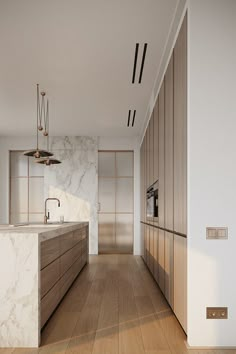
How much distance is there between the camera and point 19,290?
7.77 feet

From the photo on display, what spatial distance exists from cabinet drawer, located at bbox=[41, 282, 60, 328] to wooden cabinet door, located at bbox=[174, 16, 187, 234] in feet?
3.82

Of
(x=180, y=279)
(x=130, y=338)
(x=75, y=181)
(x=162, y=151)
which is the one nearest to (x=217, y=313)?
(x=180, y=279)

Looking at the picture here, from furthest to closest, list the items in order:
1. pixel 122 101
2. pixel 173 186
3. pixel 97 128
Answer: pixel 97 128, pixel 122 101, pixel 173 186

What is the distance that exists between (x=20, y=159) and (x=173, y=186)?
18.1 feet

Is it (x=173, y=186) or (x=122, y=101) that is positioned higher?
(x=122, y=101)

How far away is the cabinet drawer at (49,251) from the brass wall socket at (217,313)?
47.9 inches

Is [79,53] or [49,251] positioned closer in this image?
[49,251]

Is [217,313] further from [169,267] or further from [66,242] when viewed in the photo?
[66,242]

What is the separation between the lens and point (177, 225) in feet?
9.25

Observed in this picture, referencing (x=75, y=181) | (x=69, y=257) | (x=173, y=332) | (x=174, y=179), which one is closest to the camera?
(x=173, y=332)

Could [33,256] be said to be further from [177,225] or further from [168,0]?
[168,0]

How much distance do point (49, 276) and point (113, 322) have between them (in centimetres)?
63

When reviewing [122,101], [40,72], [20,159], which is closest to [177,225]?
[40,72]

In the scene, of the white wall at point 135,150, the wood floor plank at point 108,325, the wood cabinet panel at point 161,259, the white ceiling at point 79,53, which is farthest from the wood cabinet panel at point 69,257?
the white wall at point 135,150
